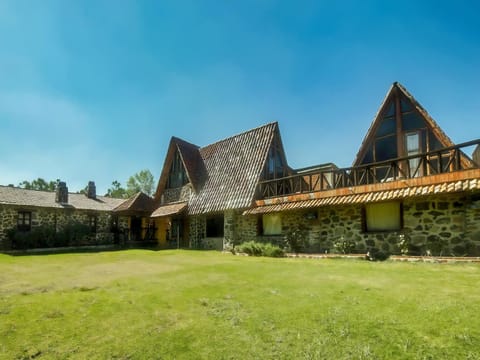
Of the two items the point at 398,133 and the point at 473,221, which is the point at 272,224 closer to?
the point at 398,133

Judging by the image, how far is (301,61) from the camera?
12.3 meters

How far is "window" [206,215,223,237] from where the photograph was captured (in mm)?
18366

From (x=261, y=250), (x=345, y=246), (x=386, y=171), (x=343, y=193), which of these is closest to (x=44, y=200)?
(x=261, y=250)

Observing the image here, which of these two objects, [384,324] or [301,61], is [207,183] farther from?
[384,324]

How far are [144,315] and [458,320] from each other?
171 inches

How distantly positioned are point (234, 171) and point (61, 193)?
13804mm

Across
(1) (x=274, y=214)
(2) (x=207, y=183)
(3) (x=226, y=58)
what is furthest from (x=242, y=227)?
(3) (x=226, y=58)

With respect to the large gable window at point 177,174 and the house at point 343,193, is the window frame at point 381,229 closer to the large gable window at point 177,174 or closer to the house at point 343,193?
the house at point 343,193

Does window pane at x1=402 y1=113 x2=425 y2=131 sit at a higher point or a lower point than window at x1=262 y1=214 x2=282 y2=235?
higher

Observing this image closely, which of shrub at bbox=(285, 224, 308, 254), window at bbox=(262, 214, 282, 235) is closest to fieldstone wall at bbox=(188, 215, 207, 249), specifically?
window at bbox=(262, 214, 282, 235)

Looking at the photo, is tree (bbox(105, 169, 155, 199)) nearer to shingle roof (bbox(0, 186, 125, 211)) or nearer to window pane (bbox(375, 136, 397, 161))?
shingle roof (bbox(0, 186, 125, 211))

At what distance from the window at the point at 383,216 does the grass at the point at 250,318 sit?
165 inches

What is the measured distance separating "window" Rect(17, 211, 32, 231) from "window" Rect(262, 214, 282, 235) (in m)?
16.4

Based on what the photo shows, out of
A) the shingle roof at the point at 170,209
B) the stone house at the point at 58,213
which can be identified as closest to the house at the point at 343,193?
the shingle roof at the point at 170,209
